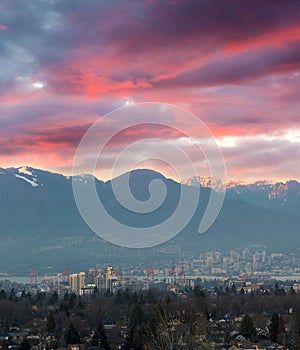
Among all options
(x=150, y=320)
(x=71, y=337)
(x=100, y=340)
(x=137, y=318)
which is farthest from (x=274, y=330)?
(x=71, y=337)

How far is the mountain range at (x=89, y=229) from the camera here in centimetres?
15688

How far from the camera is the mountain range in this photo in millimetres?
156875

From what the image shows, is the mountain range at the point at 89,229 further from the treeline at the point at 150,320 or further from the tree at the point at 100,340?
the tree at the point at 100,340

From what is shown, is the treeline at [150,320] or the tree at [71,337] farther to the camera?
the tree at [71,337]

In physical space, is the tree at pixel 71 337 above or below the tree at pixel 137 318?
below

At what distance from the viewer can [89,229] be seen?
6929 inches

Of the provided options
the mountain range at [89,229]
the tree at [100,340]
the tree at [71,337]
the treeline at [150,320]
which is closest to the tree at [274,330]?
the treeline at [150,320]

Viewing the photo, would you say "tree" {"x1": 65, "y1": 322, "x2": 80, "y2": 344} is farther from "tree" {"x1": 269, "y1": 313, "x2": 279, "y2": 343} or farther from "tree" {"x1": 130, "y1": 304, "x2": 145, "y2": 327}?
"tree" {"x1": 269, "y1": 313, "x2": 279, "y2": 343}

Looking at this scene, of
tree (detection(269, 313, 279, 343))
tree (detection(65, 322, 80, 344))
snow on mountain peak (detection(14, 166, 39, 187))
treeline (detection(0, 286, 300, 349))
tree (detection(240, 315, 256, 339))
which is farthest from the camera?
snow on mountain peak (detection(14, 166, 39, 187))

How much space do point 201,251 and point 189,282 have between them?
5997 cm

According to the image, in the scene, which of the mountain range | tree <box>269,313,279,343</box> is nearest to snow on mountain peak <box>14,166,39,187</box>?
the mountain range

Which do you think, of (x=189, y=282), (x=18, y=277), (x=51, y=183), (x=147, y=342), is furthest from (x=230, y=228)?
(x=147, y=342)

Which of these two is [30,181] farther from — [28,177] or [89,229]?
[89,229]

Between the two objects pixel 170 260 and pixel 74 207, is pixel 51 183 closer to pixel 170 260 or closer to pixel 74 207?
pixel 74 207
